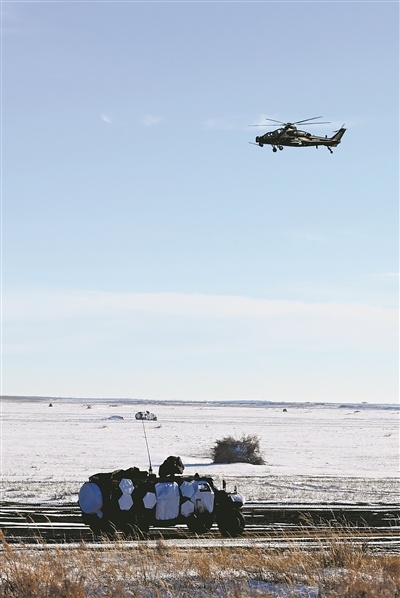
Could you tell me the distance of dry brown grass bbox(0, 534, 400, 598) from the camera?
11.0 meters

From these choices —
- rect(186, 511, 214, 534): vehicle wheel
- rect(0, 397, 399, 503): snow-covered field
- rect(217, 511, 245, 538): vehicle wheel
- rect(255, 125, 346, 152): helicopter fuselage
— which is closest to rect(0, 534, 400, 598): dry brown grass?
rect(186, 511, 214, 534): vehicle wheel

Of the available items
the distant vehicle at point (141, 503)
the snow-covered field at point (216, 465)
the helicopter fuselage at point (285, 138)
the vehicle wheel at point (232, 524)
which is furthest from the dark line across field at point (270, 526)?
the helicopter fuselage at point (285, 138)

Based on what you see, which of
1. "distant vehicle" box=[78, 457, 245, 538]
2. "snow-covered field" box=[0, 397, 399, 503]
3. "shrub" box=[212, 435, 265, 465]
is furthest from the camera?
"shrub" box=[212, 435, 265, 465]

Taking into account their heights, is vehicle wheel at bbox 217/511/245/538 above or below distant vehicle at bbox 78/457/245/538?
below

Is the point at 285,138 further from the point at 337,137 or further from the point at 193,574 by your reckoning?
the point at 193,574

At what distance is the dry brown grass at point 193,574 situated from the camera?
11031 mm

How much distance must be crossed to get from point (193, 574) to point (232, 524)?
6.76 metres

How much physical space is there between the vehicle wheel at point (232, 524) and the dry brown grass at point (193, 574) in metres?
4.19

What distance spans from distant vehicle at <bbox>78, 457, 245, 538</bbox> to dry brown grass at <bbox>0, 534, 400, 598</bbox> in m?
3.55

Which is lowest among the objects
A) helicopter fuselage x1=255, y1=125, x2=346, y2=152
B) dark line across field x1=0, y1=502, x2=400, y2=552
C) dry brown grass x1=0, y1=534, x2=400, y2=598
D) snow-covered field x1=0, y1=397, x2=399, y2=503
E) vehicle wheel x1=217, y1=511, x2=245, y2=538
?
snow-covered field x1=0, y1=397, x2=399, y2=503

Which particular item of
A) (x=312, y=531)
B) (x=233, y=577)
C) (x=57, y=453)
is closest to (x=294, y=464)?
(x=57, y=453)

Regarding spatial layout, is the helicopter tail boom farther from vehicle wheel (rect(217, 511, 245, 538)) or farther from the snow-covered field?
vehicle wheel (rect(217, 511, 245, 538))

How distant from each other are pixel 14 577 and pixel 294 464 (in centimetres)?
3671

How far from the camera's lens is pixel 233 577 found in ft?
41.4
